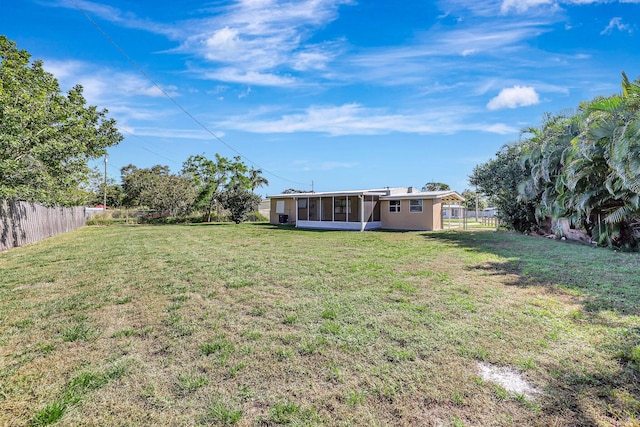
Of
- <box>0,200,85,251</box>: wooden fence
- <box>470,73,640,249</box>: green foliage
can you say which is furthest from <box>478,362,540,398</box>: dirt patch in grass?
<box>0,200,85,251</box>: wooden fence

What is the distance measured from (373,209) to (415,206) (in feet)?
8.44

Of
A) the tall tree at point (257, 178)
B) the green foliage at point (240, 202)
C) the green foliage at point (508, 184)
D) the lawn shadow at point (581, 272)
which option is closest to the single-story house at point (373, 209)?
the green foliage at point (508, 184)

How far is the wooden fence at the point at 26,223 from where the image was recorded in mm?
10281

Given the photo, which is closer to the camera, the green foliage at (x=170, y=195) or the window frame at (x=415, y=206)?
the window frame at (x=415, y=206)

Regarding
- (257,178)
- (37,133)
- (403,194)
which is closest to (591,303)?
(403,194)

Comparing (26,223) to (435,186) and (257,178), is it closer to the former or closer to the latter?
(257,178)

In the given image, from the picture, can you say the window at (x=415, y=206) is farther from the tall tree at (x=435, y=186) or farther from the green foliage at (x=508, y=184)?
the tall tree at (x=435, y=186)

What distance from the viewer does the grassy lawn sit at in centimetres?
210

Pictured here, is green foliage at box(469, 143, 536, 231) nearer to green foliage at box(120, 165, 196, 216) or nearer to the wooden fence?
the wooden fence

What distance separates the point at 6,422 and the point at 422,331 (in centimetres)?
348

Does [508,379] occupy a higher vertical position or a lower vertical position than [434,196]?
lower

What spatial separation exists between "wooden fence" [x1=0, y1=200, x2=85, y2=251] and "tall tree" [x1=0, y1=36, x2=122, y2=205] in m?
0.45

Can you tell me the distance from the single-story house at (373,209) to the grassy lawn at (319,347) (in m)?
11.5

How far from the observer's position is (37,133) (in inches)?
436
